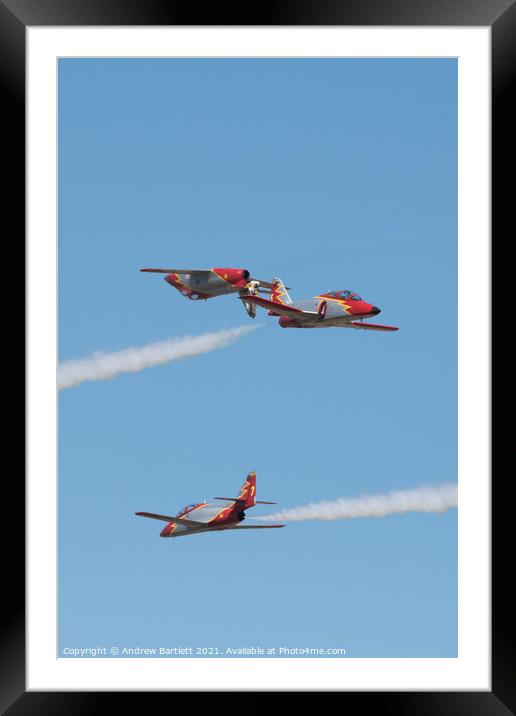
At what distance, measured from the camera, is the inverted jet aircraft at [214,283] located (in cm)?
3653

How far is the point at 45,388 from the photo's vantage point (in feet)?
74.5

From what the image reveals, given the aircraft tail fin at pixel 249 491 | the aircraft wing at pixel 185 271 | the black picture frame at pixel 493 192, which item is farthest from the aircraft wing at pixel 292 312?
the black picture frame at pixel 493 192

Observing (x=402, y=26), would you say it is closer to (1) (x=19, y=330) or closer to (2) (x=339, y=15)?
(2) (x=339, y=15)

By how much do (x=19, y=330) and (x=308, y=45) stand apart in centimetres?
826

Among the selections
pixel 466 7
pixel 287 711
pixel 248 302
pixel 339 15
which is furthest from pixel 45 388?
pixel 248 302

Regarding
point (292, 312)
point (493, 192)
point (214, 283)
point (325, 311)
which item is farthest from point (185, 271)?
point (493, 192)

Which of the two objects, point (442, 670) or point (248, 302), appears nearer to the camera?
point (442, 670)

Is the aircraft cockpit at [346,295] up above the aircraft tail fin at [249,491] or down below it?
above

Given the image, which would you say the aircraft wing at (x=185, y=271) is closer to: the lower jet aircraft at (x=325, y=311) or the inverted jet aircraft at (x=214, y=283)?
the inverted jet aircraft at (x=214, y=283)

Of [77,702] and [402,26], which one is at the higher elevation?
[402,26]

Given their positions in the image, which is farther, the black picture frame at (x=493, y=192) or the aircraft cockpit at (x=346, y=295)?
the aircraft cockpit at (x=346, y=295)

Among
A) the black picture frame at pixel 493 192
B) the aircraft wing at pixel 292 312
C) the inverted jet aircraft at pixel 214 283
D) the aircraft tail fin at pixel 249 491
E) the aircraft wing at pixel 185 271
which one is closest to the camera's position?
the black picture frame at pixel 493 192

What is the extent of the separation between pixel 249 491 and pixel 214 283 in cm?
774

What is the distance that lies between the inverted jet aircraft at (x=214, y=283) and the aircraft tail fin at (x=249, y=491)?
610 cm
